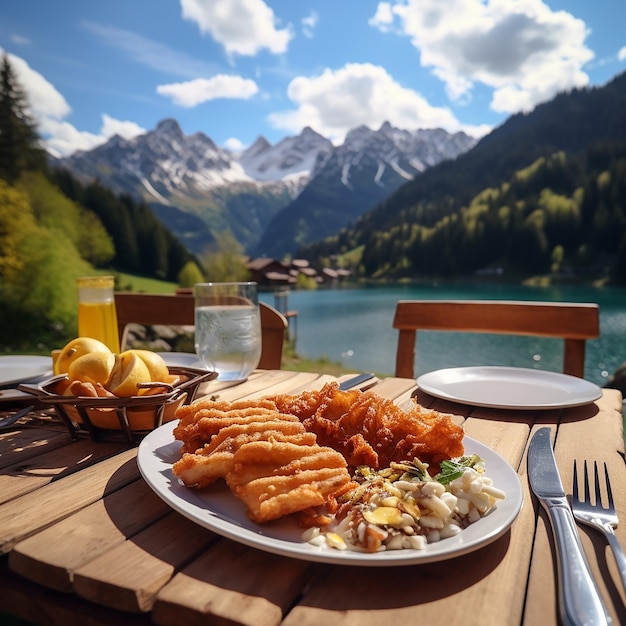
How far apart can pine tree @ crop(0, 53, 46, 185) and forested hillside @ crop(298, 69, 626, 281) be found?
5475 cm

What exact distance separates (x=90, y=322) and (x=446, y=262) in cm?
7586

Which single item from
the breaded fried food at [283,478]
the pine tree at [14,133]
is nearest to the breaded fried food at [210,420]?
the breaded fried food at [283,478]

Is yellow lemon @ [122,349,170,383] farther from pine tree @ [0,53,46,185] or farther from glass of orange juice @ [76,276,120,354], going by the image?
pine tree @ [0,53,46,185]

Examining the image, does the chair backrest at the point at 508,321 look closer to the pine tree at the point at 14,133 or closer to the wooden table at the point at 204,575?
the wooden table at the point at 204,575

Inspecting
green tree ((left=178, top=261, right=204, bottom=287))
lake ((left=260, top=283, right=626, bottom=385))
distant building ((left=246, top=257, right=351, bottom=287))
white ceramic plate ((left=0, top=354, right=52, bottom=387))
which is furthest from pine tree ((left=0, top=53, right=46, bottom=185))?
distant building ((left=246, top=257, right=351, bottom=287))

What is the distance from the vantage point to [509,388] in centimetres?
183

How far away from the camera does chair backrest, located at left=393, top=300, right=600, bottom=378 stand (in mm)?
2654

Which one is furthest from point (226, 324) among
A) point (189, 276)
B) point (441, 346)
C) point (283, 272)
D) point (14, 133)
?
point (283, 272)

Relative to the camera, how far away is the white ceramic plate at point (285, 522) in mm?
673

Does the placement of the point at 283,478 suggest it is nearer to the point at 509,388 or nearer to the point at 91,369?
the point at 91,369

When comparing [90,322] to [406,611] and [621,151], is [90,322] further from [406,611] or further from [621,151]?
[621,151]

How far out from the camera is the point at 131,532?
808 millimetres

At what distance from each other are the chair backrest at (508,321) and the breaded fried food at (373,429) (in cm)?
179

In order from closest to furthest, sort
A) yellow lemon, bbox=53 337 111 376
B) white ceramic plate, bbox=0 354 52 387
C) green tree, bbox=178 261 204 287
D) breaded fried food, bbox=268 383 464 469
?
1. breaded fried food, bbox=268 383 464 469
2. yellow lemon, bbox=53 337 111 376
3. white ceramic plate, bbox=0 354 52 387
4. green tree, bbox=178 261 204 287
